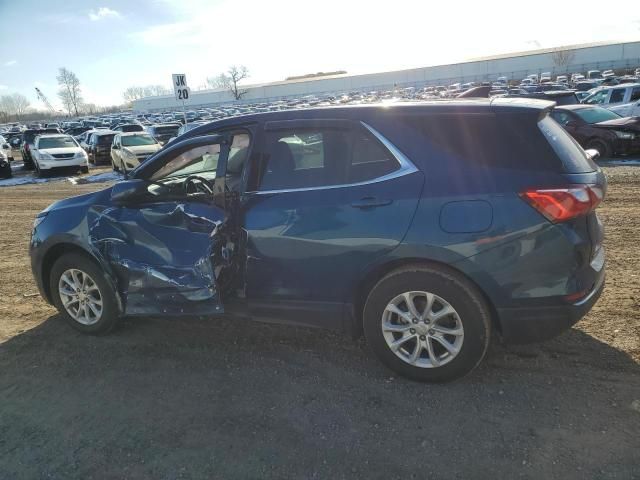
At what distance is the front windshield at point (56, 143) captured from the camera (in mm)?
19844

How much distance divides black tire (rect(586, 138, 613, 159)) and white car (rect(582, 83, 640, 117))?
3.90 m

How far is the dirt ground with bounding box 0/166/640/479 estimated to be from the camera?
8.98 feet

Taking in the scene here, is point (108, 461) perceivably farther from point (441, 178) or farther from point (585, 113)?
point (585, 113)

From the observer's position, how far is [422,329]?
10.9 ft

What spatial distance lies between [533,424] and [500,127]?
1.82 m

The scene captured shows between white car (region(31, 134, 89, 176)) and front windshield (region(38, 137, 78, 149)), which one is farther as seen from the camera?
front windshield (region(38, 137, 78, 149))

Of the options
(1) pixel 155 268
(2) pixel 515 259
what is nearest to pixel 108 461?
(1) pixel 155 268

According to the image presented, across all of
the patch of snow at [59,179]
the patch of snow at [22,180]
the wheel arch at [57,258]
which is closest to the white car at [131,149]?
the patch of snow at [59,179]

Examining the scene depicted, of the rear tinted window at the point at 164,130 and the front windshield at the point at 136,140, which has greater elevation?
the rear tinted window at the point at 164,130

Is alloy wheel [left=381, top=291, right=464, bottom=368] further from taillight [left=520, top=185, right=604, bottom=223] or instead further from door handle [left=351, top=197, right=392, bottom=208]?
taillight [left=520, top=185, right=604, bottom=223]

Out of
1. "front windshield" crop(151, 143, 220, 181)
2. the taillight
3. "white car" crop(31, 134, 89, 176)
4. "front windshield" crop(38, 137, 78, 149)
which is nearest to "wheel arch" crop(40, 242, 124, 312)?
"front windshield" crop(151, 143, 220, 181)

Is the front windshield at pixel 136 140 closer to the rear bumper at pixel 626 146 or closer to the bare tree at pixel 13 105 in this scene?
the rear bumper at pixel 626 146

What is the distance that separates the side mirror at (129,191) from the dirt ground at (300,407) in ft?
4.12

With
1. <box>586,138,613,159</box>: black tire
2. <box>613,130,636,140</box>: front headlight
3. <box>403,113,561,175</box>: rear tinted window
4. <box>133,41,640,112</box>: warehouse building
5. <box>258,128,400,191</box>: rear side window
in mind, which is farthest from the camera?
<box>133,41,640,112</box>: warehouse building
